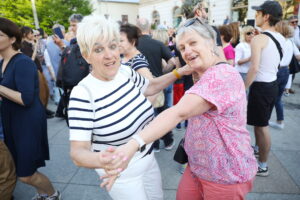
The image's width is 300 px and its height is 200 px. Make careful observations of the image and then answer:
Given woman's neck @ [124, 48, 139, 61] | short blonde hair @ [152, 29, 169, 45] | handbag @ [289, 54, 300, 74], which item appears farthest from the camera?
short blonde hair @ [152, 29, 169, 45]

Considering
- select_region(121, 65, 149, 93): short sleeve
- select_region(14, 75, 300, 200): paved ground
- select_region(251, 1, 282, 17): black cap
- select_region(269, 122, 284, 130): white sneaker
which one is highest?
select_region(251, 1, 282, 17): black cap

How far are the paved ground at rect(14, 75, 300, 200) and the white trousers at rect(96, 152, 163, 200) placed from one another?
3.71ft

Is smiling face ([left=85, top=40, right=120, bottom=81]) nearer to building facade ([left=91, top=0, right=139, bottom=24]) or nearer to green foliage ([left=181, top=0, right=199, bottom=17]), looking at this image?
green foliage ([left=181, top=0, right=199, bottom=17])

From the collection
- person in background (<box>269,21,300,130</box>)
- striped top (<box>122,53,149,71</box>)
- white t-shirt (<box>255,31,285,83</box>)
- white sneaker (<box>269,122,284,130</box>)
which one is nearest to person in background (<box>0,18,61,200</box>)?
striped top (<box>122,53,149,71</box>)

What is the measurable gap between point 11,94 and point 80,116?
3.76 feet

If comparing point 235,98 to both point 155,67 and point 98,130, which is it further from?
point 155,67

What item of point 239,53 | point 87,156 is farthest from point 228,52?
point 87,156

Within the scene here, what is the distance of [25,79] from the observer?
6.79 feet

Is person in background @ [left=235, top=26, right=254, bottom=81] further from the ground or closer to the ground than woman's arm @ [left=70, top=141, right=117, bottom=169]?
further from the ground

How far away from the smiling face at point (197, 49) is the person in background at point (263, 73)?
148 cm

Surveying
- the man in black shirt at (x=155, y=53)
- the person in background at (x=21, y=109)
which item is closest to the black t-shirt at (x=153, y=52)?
the man in black shirt at (x=155, y=53)

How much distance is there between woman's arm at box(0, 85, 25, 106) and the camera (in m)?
2.04

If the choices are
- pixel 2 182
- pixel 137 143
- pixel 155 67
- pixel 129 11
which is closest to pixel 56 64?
pixel 155 67

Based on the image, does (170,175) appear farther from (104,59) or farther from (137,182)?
(104,59)
